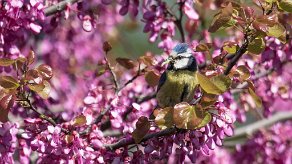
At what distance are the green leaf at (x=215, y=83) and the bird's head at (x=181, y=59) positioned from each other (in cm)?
74

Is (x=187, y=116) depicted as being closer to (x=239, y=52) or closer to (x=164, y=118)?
(x=164, y=118)

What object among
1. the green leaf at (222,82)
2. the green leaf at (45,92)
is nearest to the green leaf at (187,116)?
the green leaf at (222,82)

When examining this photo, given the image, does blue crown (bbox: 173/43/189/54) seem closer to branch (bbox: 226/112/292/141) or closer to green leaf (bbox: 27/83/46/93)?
green leaf (bbox: 27/83/46/93)

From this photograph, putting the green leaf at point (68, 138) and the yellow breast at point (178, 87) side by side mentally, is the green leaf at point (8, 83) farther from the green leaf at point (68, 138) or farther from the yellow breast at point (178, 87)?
the yellow breast at point (178, 87)

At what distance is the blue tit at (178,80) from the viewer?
3.53 m

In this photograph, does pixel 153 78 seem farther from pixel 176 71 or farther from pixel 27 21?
pixel 27 21

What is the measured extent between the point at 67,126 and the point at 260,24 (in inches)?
43.9

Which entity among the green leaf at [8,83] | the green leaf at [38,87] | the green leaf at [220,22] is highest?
the green leaf at [8,83]

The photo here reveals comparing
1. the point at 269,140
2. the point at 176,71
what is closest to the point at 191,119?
the point at 176,71

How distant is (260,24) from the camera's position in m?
2.96

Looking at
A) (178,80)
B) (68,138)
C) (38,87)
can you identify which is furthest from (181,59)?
(38,87)

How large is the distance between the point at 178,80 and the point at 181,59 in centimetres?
13

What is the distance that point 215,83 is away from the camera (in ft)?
9.36

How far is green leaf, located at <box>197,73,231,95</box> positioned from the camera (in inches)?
111
